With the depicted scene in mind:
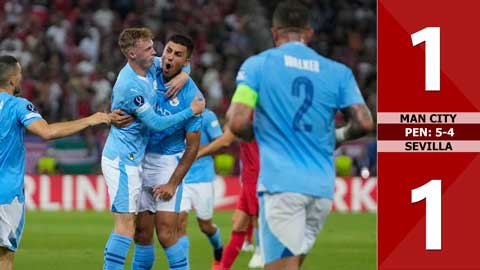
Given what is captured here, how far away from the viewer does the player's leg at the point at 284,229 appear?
294 inches

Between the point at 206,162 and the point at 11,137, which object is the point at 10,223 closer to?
the point at 11,137

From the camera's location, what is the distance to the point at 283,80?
7465mm

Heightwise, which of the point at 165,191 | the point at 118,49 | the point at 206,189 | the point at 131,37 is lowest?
the point at 206,189

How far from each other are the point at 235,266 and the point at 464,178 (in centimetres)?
536

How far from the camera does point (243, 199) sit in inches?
519

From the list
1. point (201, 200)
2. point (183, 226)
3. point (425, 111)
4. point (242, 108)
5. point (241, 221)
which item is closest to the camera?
point (242, 108)

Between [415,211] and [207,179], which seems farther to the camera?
[207,179]

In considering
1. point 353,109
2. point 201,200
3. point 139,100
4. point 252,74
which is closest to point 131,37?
point 139,100

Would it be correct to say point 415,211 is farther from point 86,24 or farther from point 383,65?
point 86,24

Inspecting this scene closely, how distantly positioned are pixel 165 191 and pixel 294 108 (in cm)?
256

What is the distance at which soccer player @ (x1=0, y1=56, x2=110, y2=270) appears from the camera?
912 cm

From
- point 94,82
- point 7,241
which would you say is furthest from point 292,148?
point 94,82

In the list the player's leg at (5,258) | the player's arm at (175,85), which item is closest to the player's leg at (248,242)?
the player's arm at (175,85)

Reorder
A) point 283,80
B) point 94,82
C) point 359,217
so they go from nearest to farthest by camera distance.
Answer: point 283,80, point 359,217, point 94,82
